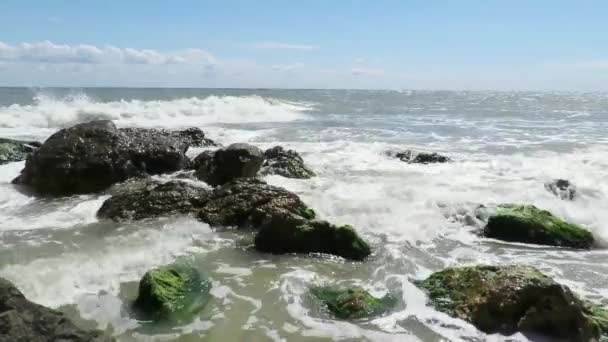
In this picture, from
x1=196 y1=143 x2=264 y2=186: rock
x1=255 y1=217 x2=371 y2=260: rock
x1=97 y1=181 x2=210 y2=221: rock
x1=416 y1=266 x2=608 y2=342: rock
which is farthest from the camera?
x1=196 y1=143 x2=264 y2=186: rock

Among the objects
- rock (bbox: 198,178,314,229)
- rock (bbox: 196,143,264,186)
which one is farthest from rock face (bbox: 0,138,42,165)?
rock (bbox: 198,178,314,229)

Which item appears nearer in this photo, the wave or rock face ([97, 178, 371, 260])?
rock face ([97, 178, 371, 260])

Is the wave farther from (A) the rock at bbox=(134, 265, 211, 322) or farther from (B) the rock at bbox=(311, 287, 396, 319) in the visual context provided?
(B) the rock at bbox=(311, 287, 396, 319)

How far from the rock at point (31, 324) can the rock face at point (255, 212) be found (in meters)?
3.19

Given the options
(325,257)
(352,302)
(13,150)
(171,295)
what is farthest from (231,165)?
(13,150)

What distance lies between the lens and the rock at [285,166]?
11055mm

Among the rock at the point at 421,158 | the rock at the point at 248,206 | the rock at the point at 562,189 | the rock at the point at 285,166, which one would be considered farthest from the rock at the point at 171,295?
the rock at the point at 421,158

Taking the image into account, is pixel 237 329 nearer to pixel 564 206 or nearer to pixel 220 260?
pixel 220 260

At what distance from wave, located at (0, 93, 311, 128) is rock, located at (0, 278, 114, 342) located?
2243cm

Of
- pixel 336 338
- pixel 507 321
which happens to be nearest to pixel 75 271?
pixel 336 338

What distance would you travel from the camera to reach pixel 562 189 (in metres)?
10.1

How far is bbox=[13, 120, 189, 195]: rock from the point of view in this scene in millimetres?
9516

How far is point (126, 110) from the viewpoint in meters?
30.9

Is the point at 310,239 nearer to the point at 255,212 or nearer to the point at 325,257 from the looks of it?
the point at 325,257
